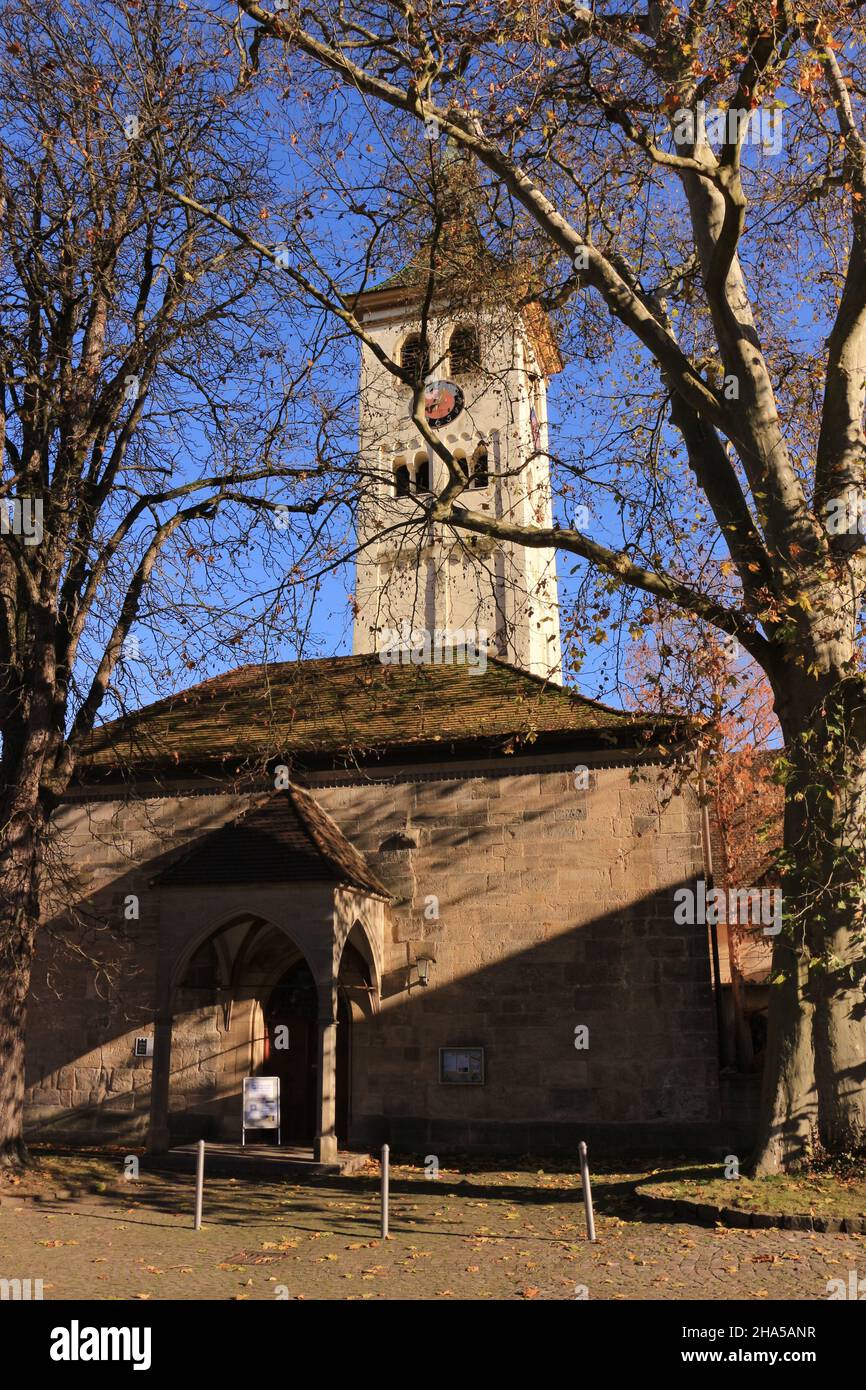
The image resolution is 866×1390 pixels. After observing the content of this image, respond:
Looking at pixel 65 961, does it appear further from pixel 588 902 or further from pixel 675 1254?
pixel 675 1254

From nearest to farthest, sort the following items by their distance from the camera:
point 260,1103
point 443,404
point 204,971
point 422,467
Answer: point 260,1103 < point 204,971 < point 443,404 < point 422,467

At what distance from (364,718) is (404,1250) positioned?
31.8ft

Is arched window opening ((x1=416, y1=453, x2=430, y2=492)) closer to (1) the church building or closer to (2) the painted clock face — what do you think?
(2) the painted clock face

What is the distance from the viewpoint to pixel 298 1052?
17125 millimetres

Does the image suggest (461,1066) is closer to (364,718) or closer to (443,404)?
(364,718)

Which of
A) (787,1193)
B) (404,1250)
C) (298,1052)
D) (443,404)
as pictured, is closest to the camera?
(404,1250)

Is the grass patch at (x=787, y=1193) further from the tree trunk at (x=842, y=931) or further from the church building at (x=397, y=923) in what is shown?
the church building at (x=397, y=923)

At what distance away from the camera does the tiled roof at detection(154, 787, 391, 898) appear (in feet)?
48.6

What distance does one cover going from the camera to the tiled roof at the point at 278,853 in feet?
48.6

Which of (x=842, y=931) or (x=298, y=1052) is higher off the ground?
(x=842, y=931)

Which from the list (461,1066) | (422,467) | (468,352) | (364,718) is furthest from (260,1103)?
(422,467)

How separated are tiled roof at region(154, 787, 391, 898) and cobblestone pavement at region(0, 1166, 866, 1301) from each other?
4072mm

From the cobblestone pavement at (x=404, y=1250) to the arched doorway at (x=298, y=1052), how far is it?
4312 millimetres
